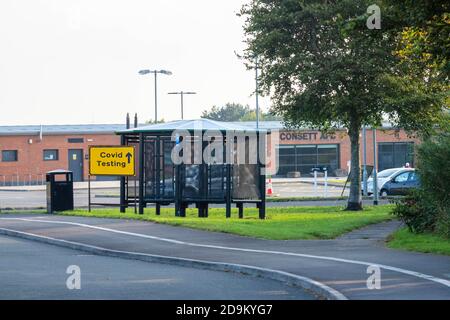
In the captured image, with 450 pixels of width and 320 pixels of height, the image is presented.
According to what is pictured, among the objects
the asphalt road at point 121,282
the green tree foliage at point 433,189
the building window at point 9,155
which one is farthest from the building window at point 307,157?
the asphalt road at point 121,282

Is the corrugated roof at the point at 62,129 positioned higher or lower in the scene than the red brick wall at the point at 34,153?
higher

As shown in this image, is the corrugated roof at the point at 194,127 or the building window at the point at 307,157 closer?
the corrugated roof at the point at 194,127

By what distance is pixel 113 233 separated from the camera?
74.5 ft

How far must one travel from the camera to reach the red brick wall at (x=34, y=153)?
72.2m

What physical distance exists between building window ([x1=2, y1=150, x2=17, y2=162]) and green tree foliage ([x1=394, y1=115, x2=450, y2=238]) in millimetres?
54075

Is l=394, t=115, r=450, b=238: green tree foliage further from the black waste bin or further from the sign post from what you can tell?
the black waste bin

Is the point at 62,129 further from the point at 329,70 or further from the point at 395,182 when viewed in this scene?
the point at 329,70

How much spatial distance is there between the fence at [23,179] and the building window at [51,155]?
1.52m

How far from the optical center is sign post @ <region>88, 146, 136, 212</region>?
30.9m

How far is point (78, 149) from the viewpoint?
7444 centimetres

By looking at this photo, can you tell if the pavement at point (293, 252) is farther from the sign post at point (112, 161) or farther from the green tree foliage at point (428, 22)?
the sign post at point (112, 161)

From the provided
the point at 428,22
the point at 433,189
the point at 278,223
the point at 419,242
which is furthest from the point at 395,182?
the point at 428,22
